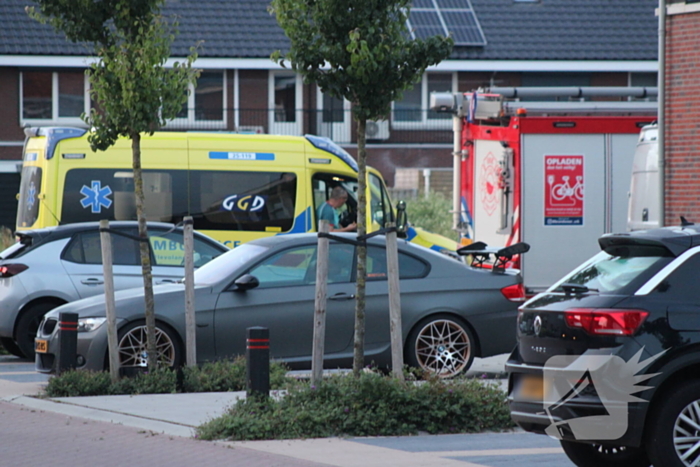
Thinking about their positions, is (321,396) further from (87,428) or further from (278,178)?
(278,178)

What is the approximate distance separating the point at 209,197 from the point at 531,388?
10826mm

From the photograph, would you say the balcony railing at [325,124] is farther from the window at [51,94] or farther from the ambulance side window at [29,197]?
the ambulance side window at [29,197]

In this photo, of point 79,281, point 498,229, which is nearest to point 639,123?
point 498,229

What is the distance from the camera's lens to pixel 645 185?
611 inches

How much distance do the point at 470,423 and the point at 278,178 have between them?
8899 millimetres

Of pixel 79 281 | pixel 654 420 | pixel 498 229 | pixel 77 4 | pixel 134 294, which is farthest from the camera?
pixel 498 229

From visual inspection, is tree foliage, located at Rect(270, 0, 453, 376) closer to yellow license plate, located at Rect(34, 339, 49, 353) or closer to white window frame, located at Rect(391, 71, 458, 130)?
yellow license plate, located at Rect(34, 339, 49, 353)

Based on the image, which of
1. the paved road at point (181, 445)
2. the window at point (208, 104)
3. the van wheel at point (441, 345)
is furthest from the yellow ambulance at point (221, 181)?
the window at point (208, 104)

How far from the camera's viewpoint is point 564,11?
112 ft

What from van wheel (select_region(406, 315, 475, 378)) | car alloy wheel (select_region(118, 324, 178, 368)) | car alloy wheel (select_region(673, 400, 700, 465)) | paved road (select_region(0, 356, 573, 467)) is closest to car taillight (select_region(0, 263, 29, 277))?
car alloy wheel (select_region(118, 324, 178, 368))

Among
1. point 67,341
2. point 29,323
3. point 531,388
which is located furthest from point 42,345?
point 531,388

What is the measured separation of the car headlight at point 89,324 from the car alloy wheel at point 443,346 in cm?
298

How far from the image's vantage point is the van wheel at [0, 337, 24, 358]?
43.5 ft

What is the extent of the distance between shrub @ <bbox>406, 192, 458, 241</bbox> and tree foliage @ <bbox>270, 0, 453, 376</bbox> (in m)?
16.5
